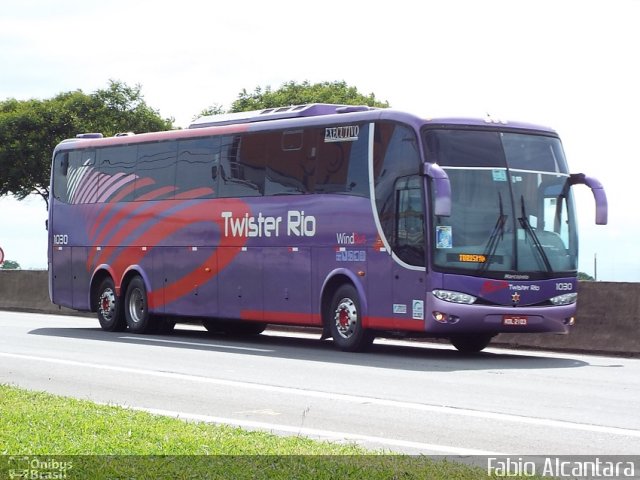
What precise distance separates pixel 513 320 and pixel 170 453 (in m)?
11.1

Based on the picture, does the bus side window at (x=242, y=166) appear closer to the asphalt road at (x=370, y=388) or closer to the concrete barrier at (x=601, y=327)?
the asphalt road at (x=370, y=388)

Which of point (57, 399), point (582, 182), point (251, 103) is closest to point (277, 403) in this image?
point (57, 399)

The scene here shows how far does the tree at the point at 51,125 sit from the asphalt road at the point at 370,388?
5092 cm

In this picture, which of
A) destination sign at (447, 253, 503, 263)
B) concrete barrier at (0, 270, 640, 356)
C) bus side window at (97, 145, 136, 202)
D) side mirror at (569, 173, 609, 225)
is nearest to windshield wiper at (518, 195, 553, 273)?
destination sign at (447, 253, 503, 263)

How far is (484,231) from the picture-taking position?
64.7 ft

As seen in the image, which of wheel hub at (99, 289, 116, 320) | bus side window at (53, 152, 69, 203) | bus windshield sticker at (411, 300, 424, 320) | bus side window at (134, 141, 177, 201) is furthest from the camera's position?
bus side window at (53, 152, 69, 203)

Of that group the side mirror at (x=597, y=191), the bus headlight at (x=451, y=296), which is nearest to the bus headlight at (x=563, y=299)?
the side mirror at (x=597, y=191)

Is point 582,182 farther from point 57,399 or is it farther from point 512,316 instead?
point 57,399

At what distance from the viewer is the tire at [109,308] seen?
27.3 meters

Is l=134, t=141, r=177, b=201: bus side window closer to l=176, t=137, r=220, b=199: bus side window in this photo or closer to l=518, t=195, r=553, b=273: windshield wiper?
l=176, t=137, r=220, b=199: bus side window

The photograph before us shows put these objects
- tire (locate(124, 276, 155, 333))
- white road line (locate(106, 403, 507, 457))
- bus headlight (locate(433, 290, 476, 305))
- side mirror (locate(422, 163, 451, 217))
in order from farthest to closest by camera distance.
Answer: tire (locate(124, 276, 155, 333))
bus headlight (locate(433, 290, 476, 305))
side mirror (locate(422, 163, 451, 217))
white road line (locate(106, 403, 507, 457))

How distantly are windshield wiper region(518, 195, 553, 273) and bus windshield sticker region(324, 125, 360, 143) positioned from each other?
9.59 feet

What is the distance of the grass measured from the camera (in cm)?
853

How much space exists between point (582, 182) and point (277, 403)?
883cm
